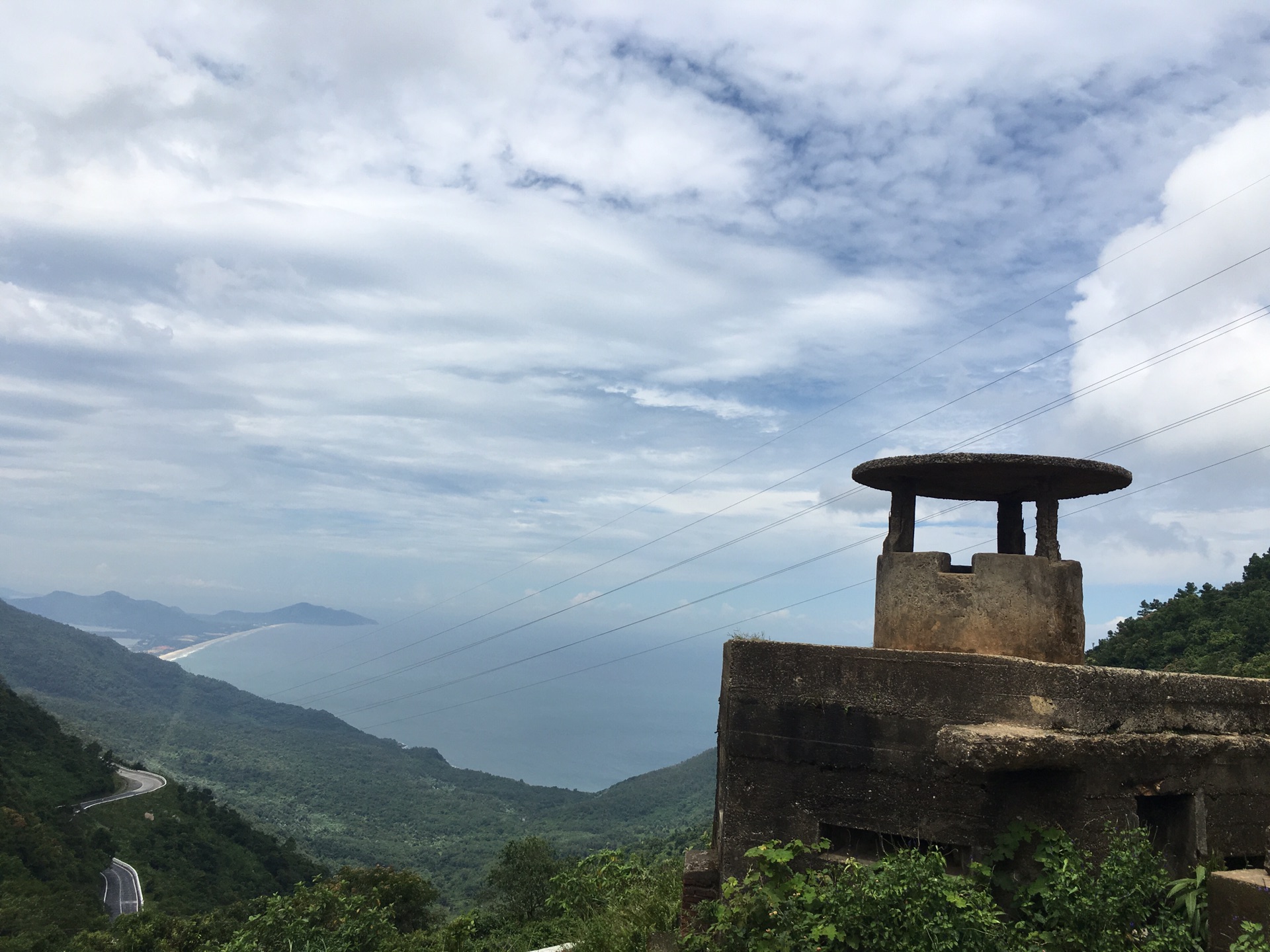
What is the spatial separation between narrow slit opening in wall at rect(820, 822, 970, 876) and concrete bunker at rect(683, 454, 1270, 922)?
0.01 meters

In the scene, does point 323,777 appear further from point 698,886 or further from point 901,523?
point 901,523

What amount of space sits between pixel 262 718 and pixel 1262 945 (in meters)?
177

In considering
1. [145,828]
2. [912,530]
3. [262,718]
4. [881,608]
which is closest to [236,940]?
[881,608]

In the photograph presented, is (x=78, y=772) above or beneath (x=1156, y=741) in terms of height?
beneath

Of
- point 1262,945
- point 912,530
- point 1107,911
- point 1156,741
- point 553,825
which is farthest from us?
point 553,825

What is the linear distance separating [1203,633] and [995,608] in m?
27.8

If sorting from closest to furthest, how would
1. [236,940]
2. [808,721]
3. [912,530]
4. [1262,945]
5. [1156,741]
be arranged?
1. [1262,945]
2. [1156,741]
3. [808,721]
4. [912,530]
5. [236,940]

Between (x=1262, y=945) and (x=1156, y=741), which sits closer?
(x=1262, y=945)

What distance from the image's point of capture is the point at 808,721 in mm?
6414

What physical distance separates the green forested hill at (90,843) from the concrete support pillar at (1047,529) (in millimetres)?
40070

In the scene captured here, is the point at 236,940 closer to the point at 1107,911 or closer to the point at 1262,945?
the point at 1107,911

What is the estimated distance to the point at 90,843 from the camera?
51500 mm

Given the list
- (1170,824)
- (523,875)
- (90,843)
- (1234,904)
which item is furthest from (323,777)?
(1234,904)

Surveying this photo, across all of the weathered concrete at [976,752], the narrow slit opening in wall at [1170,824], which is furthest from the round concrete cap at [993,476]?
the narrow slit opening in wall at [1170,824]
